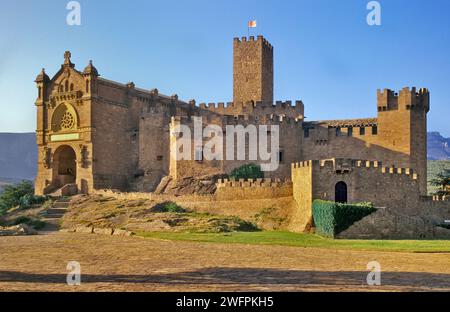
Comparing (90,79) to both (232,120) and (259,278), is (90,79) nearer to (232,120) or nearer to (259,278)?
(232,120)

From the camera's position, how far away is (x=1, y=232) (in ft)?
106

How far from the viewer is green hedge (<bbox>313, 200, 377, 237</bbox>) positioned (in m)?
28.6

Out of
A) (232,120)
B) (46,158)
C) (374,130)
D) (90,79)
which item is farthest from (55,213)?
(374,130)

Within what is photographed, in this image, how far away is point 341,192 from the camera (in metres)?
32.9

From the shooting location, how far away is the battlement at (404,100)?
47.4m

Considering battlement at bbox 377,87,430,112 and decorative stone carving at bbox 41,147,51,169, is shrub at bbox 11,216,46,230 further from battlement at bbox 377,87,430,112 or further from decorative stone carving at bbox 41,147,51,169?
battlement at bbox 377,87,430,112

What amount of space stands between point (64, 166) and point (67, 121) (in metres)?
5.18

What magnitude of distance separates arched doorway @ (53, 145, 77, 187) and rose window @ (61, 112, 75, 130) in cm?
225

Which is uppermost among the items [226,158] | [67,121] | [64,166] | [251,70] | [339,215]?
[251,70]

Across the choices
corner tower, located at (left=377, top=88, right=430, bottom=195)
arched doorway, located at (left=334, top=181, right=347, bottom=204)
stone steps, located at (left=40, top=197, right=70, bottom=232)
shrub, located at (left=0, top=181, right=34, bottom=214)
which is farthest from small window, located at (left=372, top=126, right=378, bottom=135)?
shrub, located at (left=0, top=181, right=34, bottom=214)

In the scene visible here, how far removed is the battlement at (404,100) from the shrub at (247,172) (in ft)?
Result: 43.7

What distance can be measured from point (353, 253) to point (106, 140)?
34.9 metres

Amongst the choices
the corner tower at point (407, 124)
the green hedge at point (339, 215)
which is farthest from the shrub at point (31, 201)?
the corner tower at point (407, 124)

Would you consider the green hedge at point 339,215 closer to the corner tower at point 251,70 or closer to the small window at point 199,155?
the small window at point 199,155
